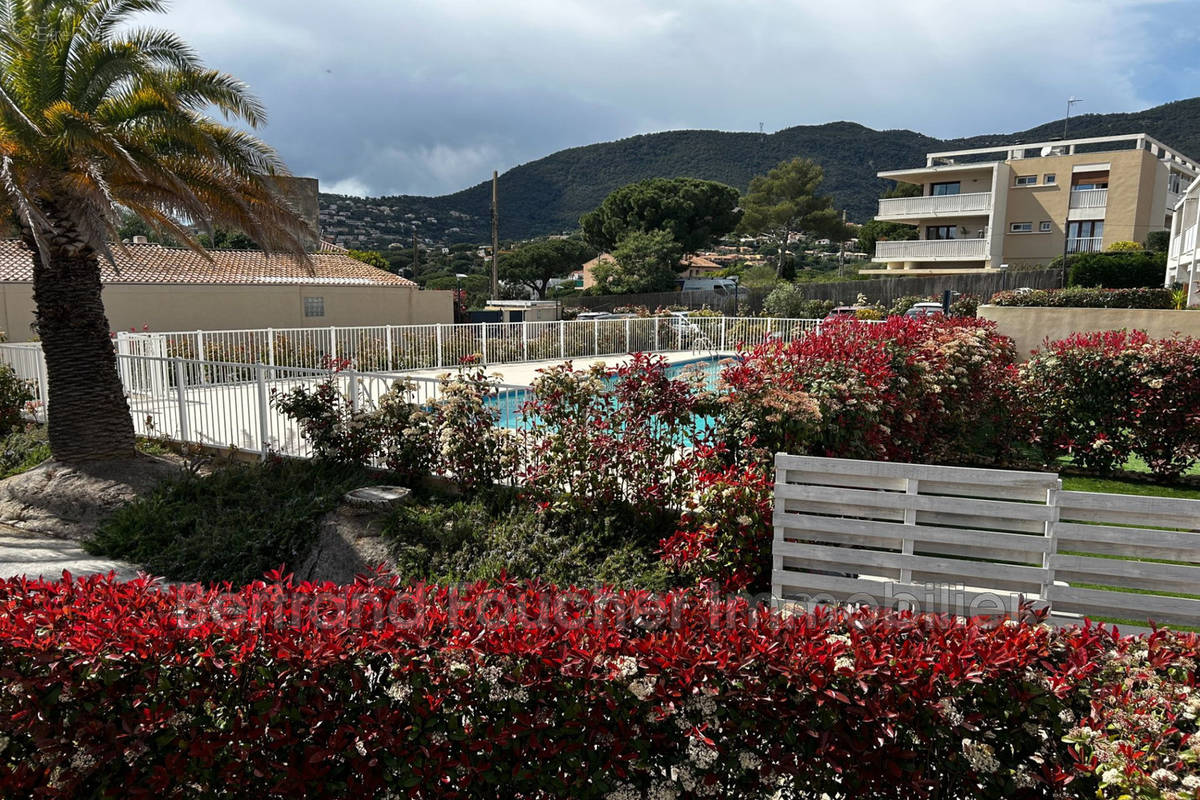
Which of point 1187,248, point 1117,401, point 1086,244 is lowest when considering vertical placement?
point 1117,401

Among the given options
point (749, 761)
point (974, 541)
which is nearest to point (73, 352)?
point (749, 761)

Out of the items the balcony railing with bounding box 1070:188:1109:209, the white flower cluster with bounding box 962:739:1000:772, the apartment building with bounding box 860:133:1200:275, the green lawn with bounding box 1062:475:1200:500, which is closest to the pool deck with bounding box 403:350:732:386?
the green lawn with bounding box 1062:475:1200:500

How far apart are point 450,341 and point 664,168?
A: 290 feet

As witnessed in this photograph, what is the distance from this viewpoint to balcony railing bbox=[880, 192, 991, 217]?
141 ft

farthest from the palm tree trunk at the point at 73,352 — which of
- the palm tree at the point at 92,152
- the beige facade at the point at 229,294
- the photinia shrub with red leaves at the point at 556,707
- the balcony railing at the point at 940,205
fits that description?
the balcony railing at the point at 940,205

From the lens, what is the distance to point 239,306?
25969 mm

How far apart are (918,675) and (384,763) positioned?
6.51 feet

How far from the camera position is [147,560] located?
273 inches

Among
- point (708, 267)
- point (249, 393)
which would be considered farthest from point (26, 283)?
point (708, 267)

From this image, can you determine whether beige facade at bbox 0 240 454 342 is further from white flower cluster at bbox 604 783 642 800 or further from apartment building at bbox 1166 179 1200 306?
apartment building at bbox 1166 179 1200 306

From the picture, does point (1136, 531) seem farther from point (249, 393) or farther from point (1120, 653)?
point (249, 393)

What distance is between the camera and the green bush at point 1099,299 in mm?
18547

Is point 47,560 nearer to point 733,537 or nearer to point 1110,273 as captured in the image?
point 733,537

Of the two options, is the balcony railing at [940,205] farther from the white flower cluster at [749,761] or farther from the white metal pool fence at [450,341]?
the white flower cluster at [749,761]
